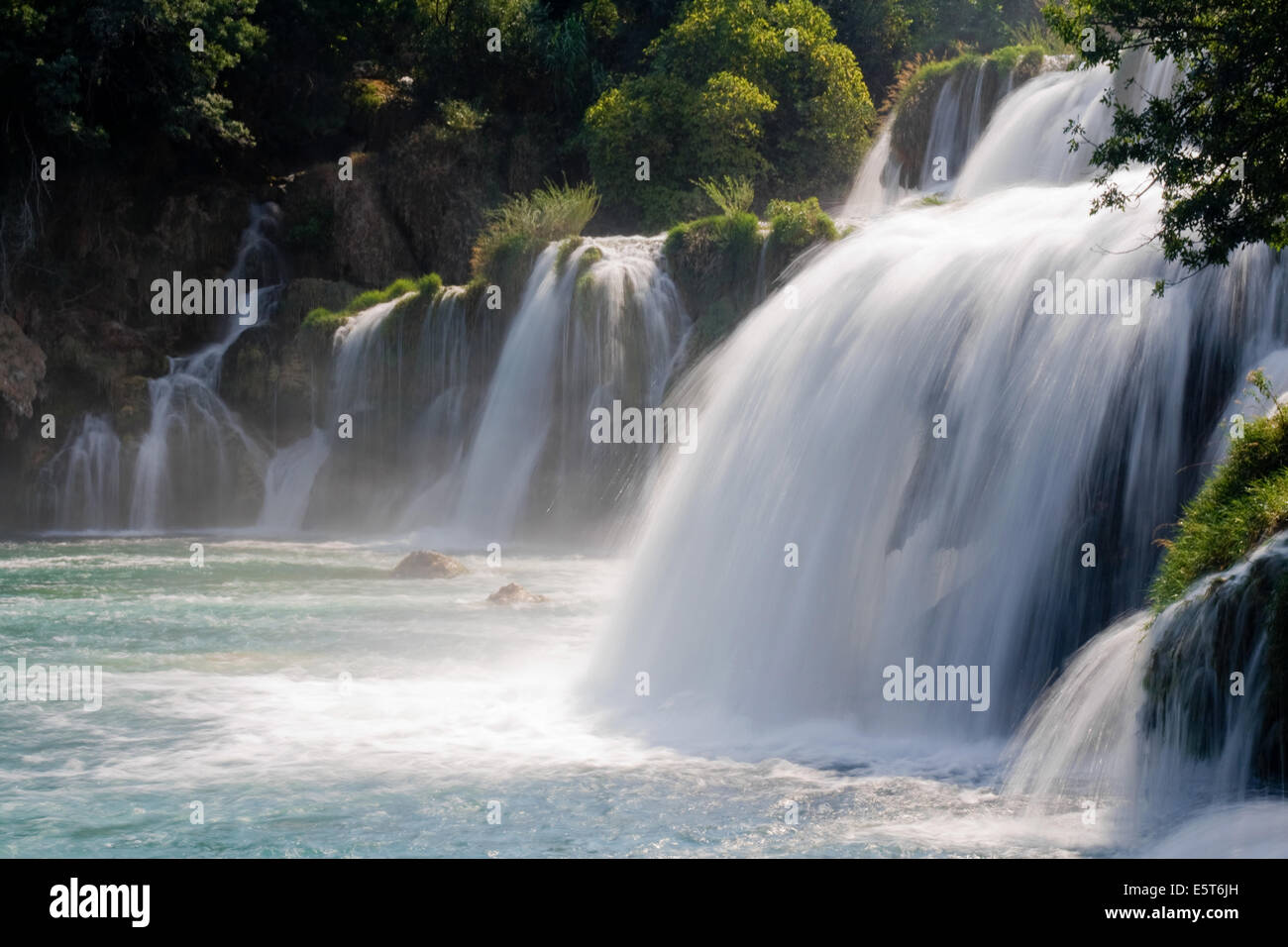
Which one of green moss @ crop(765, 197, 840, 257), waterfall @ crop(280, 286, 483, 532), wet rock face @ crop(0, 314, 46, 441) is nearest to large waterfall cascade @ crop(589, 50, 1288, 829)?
green moss @ crop(765, 197, 840, 257)

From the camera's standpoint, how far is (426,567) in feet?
57.3

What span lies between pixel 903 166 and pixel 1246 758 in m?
20.3

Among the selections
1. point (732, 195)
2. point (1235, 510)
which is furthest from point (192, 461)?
point (1235, 510)

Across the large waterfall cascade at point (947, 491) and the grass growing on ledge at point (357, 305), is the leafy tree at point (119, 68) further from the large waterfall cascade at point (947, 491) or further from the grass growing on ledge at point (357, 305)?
the large waterfall cascade at point (947, 491)

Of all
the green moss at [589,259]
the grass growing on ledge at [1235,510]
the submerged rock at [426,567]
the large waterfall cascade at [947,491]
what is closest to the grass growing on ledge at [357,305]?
the green moss at [589,259]

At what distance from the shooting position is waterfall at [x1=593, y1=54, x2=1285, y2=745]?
30.0 ft

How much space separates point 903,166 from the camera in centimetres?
2558

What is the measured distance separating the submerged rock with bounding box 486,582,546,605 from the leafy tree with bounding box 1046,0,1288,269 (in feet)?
27.8

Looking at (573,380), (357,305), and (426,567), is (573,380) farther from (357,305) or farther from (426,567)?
(357,305)

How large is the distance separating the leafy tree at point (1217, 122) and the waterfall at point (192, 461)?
19512 mm

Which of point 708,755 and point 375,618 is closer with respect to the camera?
point 708,755

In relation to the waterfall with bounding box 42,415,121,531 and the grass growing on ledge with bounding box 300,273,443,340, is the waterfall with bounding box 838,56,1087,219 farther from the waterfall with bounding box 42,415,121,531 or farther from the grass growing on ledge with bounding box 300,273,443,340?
the waterfall with bounding box 42,415,121,531

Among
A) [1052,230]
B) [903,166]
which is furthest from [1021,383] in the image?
[903,166]
